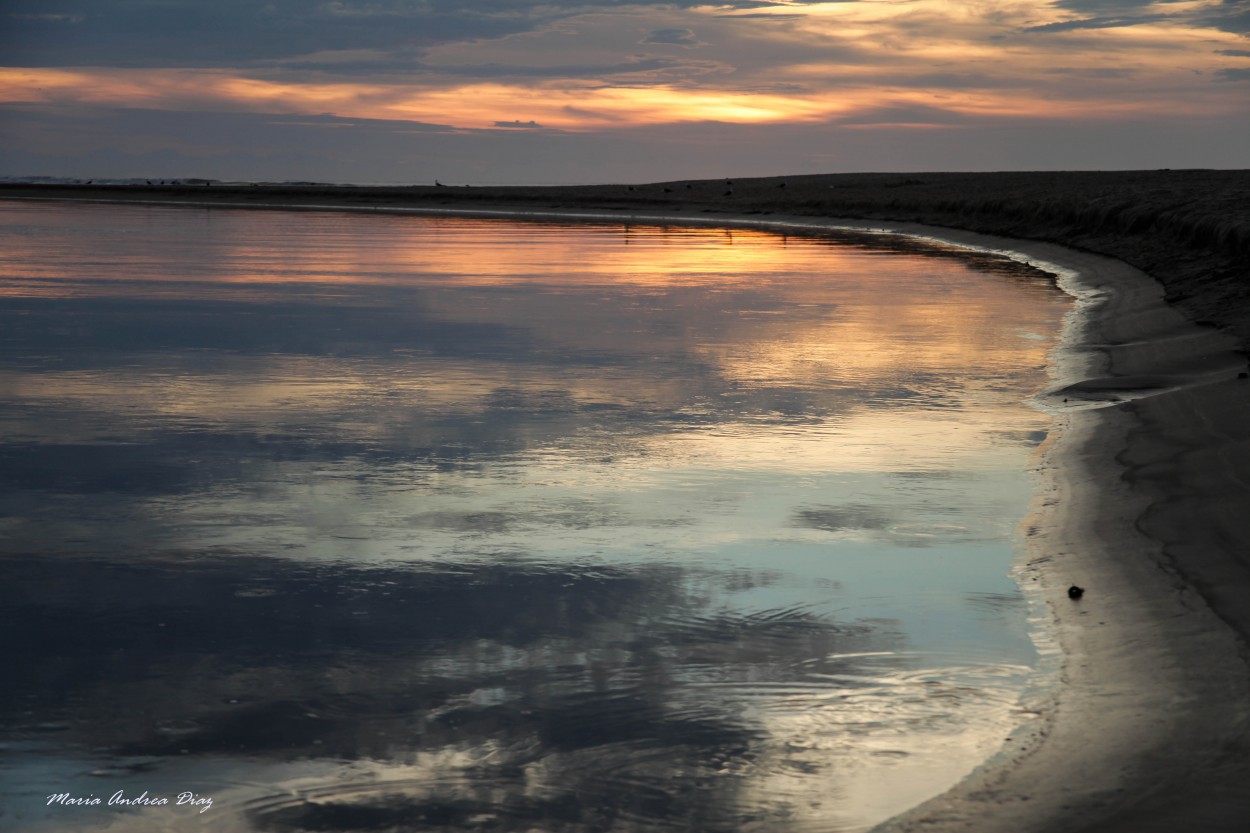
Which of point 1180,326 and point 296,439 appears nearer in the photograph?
point 296,439

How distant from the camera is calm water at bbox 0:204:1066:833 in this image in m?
5.39

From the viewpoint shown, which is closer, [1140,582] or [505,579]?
[1140,582]

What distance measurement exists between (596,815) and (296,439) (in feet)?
23.7

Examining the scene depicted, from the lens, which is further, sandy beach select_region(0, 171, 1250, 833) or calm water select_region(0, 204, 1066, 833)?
calm water select_region(0, 204, 1066, 833)

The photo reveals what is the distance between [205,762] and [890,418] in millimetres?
8483

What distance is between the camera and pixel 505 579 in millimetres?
7863

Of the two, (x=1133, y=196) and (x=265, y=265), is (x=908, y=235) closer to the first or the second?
(x=1133, y=196)

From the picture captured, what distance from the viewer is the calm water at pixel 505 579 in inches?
212

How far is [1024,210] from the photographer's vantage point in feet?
174

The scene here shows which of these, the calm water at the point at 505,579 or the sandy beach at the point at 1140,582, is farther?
the calm water at the point at 505,579

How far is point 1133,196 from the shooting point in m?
43.6

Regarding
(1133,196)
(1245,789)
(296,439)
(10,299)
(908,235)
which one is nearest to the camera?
(1245,789)

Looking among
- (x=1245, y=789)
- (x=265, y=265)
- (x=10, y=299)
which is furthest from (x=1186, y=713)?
(x=265, y=265)

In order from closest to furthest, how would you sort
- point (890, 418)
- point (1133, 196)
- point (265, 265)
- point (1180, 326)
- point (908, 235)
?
point (890, 418), point (1180, 326), point (265, 265), point (1133, 196), point (908, 235)
